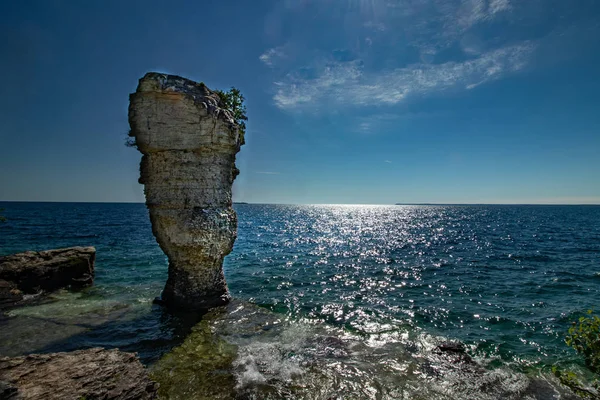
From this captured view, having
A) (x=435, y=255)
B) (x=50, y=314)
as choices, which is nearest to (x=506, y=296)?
(x=435, y=255)

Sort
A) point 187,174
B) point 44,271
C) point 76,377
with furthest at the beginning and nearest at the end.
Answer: point 44,271, point 187,174, point 76,377

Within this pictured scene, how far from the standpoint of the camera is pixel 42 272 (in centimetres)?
1789

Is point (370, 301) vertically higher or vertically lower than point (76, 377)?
lower

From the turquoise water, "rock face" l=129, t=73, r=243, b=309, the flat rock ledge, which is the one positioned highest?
"rock face" l=129, t=73, r=243, b=309

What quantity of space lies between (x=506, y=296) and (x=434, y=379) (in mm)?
12305

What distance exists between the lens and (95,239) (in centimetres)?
4122

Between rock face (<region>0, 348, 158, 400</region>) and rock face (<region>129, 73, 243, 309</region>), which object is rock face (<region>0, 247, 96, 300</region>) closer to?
rock face (<region>129, 73, 243, 309</region>)

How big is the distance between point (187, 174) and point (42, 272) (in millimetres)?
12633

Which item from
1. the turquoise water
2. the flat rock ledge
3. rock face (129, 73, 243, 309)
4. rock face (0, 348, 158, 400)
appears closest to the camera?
rock face (0, 348, 158, 400)

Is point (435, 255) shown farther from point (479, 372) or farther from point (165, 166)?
point (165, 166)

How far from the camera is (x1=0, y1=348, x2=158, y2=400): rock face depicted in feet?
19.5

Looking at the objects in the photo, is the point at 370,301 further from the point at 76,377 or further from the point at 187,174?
the point at 76,377

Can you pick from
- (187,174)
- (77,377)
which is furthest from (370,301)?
(77,377)

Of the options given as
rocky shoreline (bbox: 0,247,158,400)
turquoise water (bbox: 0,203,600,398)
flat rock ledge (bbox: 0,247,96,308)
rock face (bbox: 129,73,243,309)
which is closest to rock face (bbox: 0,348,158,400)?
rocky shoreline (bbox: 0,247,158,400)
